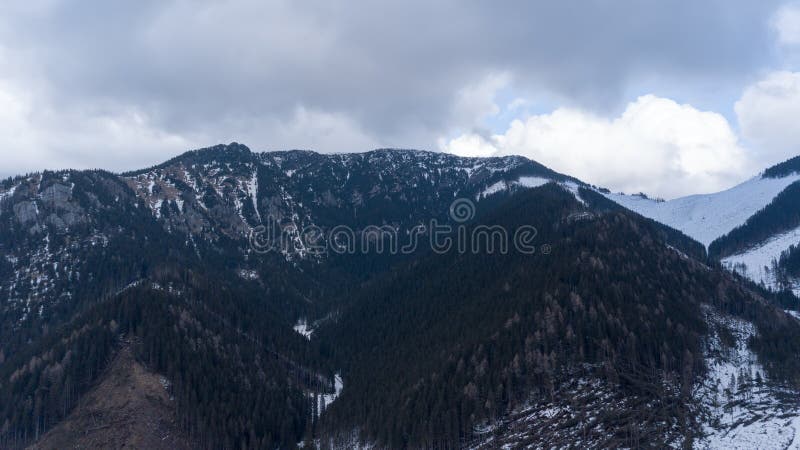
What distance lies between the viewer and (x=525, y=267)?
182750 mm

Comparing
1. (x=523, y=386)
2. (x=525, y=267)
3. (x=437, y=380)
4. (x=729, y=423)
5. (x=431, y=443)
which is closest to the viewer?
(x=729, y=423)

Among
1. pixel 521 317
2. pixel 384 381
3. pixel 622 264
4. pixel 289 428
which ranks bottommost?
pixel 289 428

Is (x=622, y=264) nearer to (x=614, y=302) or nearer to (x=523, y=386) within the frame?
(x=614, y=302)

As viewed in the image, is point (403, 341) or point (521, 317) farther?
point (403, 341)

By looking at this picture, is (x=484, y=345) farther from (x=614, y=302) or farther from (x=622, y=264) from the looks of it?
(x=622, y=264)

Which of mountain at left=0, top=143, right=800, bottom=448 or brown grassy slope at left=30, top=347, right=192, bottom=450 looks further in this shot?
brown grassy slope at left=30, top=347, right=192, bottom=450

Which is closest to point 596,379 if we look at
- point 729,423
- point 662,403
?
point 662,403

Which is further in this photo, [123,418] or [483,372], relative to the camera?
[483,372]

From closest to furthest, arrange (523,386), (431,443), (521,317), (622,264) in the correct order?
(431,443) → (523,386) → (521,317) → (622,264)

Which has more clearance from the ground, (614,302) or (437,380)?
(614,302)

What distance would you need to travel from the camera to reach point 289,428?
147m

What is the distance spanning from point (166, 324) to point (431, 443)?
82507 mm

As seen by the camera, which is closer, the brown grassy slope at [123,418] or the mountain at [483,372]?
the mountain at [483,372]

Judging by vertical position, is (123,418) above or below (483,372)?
below
